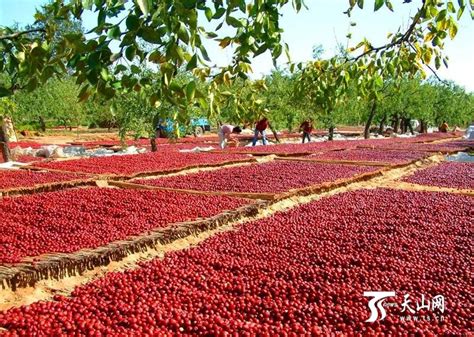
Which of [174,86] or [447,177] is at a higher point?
[174,86]

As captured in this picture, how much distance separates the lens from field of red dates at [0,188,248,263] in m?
4.07

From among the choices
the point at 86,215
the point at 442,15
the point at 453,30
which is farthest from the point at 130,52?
the point at 86,215

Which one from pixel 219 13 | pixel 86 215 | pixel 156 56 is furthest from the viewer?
pixel 86 215

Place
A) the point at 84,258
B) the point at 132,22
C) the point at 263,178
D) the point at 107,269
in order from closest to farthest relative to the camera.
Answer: the point at 132,22 → the point at 84,258 → the point at 107,269 → the point at 263,178

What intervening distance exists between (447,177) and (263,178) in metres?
3.78

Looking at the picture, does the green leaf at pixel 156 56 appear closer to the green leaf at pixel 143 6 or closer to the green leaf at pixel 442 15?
the green leaf at pixel 143 6

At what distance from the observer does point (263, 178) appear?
27.3ft

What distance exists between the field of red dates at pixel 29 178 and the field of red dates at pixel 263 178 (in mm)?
1352

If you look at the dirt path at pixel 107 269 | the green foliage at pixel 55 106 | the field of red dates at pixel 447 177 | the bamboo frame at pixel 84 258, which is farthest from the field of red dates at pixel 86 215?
the green foliage at pixel 55 106

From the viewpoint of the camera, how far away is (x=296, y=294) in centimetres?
313

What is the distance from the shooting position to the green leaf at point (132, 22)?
3.66 feet

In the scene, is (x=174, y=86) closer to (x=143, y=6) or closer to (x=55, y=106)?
(x=143, y=6)

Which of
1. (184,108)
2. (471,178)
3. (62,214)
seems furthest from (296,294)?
(471,178)

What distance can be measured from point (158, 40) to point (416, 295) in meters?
2.73
